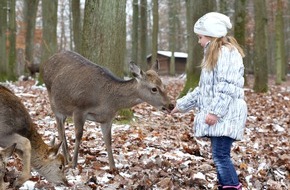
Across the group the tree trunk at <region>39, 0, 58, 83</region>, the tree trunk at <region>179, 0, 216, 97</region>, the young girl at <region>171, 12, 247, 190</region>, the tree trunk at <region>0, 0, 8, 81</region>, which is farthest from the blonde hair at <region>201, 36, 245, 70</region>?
the tree trunk at <region>0, 0, 8, 81</region>

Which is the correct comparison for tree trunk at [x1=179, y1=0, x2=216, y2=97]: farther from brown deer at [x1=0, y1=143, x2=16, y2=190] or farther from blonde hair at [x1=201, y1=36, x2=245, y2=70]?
brown deer at [x1=0, y1=143, x2=16, y2=190]

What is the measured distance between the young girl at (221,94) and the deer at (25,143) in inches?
66.3

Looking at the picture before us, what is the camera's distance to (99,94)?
6871 mm

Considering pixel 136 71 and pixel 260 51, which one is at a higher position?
pixel 136 71

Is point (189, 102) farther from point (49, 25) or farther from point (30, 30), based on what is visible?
point (30, 30)

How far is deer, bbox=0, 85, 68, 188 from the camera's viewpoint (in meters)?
5.40

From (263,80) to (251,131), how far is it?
9.54 m

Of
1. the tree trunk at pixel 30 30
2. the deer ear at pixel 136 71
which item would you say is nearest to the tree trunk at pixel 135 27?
the tree trunk at pixel 30 30

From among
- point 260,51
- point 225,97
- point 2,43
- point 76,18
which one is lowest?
point 260,51

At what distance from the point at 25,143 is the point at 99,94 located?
168 centimetres

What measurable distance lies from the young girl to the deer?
168 centimetres

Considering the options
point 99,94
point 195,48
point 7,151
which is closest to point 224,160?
point 99,94

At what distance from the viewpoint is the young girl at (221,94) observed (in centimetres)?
538

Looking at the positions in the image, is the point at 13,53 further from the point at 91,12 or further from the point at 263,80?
the point at 91,12
